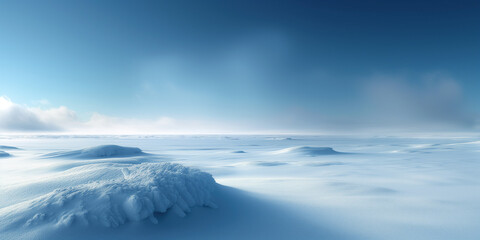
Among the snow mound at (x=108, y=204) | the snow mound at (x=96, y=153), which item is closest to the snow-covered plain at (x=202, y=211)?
the snow mound at (x=108, y=204)

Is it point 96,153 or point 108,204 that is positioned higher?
point 108,204

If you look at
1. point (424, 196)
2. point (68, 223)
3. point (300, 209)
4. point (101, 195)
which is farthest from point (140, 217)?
point (424, 196)

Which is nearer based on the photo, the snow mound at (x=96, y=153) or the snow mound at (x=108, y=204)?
the snow mound at (x=108, y=204)

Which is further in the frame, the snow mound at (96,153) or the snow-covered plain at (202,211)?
the snow mound at (96,153)

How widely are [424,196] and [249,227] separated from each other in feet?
18.0

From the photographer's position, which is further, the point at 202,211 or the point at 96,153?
the point at 96,153

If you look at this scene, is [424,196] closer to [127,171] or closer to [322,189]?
[322,189]

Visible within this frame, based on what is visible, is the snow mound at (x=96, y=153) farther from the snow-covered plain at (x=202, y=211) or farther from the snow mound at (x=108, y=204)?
the snow mound at (x=108, y=204)

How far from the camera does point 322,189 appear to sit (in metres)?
7.25

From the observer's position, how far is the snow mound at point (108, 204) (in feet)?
11.6

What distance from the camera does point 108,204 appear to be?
3711 millimetres

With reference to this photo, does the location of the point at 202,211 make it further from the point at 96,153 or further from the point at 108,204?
the point at 96,153

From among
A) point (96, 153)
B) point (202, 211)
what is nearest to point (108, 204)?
point (202, 211)

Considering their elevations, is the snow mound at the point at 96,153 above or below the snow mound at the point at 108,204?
below
